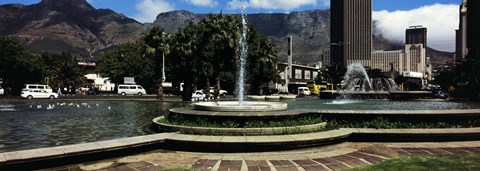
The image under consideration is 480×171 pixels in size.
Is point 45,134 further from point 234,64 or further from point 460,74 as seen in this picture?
point 460,74

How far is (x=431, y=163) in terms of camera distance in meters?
8.41

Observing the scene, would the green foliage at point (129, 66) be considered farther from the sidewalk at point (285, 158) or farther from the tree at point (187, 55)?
the sidewalk at point (285, 158)

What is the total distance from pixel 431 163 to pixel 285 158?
3.25 metres

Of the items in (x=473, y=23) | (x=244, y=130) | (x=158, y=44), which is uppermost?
(x=473, y=23)

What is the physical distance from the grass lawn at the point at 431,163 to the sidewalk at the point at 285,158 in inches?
18.9

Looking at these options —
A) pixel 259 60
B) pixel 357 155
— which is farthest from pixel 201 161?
pixel 259 60

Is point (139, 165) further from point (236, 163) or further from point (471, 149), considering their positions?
point (471, 149)

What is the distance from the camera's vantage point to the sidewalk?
27.5ft

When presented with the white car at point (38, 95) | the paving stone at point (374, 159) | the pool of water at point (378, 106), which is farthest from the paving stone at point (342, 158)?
the white car at point (38, 95)

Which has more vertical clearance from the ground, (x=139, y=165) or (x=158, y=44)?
(x=158, y=44)

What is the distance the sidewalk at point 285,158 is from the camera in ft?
27.5

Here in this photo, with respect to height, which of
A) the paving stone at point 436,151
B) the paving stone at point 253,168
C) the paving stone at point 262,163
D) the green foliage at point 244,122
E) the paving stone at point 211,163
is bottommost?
the paving stone at point 253,168

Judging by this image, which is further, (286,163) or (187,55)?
(187,55)

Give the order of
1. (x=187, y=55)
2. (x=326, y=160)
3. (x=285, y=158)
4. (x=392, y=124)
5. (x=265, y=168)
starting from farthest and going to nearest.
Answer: (x=187, y=55) → (x=392, y=124) → (x=285, y=158) → (x=326, y=160) → (x=265, y=168)
